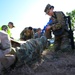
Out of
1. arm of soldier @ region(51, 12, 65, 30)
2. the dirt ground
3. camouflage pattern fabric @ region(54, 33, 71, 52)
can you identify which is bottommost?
the dirt ground

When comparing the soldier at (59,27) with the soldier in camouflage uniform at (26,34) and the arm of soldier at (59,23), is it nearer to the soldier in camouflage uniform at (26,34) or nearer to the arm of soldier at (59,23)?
the arm of soldier at (59,23)

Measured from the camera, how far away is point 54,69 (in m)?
5.53

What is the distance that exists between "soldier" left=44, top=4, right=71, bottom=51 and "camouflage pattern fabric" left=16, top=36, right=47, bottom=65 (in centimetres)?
137

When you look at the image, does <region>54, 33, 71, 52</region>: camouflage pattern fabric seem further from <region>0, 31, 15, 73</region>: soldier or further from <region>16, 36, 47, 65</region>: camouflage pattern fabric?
<region>0, 31, 15, 73</region>: soldier

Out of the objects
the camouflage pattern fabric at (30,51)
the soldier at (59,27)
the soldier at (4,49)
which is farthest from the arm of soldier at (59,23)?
the soldier at (4,49)

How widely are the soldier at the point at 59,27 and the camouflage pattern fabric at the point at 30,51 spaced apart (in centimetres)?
137

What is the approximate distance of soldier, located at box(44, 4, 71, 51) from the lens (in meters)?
7.96

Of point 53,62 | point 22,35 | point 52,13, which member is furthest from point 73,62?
point 22,35

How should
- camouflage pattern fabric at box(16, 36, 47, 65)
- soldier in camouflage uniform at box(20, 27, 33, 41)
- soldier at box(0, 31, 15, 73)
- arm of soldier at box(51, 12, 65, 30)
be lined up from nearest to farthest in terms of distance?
soldier at box(0, 31, 15, 73) → camouflage pattern fabric at box(16, 36, 47, 65) → arm of soldier at box(51, 12, 65, 30) → soldier in camouflage uniform at box(20, 27, 33, 41)

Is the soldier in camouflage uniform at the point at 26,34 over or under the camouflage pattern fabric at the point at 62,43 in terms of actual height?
over

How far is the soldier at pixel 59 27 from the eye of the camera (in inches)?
313

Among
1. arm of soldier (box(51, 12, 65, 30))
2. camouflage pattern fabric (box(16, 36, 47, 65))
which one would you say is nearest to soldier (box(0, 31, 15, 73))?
camouflage pattern fabric (box(16, 36, 47, 65))

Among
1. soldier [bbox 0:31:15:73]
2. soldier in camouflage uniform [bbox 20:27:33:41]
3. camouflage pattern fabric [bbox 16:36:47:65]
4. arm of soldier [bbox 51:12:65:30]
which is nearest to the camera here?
soldier [bbox 0:31:15:73]

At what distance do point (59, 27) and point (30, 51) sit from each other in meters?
2.22
